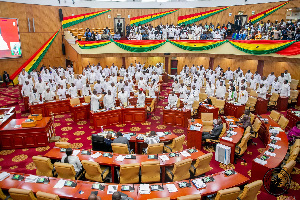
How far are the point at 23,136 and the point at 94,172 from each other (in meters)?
4.11

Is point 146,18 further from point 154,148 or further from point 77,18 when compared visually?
point 154,148

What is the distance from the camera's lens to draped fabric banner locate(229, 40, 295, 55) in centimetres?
1327

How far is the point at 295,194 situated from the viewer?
5.88 meters

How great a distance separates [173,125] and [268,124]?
3.82 m

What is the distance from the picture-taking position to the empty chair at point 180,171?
17.9 ft

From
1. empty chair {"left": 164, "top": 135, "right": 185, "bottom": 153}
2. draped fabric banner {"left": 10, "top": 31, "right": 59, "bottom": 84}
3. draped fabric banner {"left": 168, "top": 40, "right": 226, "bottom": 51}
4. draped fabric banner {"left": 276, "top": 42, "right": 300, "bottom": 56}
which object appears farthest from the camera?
draped fabric banner {"left": 10, "top": 31, "right": 59, "bottom": 84}

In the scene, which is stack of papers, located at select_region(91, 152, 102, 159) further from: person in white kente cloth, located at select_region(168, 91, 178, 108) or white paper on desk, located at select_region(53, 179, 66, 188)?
person in white kente cloth, located at select_region(168, 91, 178, 108)

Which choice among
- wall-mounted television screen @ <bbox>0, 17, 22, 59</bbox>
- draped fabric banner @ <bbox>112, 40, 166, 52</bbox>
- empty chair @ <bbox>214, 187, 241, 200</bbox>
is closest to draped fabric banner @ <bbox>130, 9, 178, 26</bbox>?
draped fabric banner @ <bbox>112, 40, 166, 52</bbox>

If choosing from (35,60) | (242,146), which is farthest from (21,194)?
(35,60)

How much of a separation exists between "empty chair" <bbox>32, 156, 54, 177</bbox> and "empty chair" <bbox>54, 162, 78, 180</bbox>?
1.01 feet

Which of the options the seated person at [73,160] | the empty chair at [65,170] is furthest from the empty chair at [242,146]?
the empty chair at [65,170]

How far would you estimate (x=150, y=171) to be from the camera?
5527 millimetres

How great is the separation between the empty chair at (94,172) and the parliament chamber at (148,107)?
0.03m

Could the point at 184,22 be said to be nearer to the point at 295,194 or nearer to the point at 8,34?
the point at 8,34
